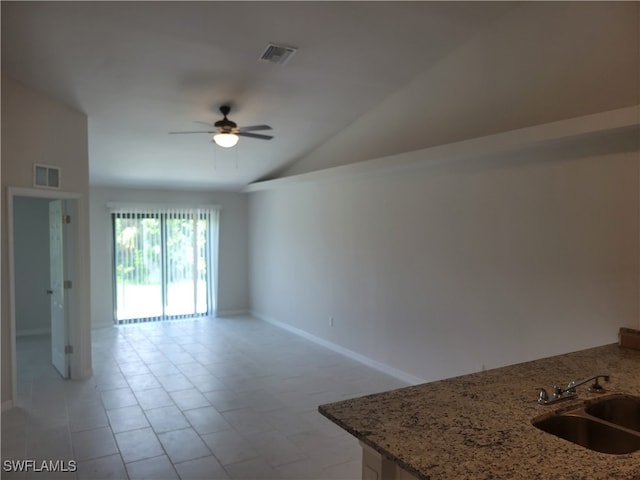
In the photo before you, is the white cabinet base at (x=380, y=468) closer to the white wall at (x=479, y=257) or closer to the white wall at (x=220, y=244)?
the white wall at (x=479, y=257)

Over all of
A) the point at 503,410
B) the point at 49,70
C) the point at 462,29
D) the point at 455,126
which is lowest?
the point at 503,410

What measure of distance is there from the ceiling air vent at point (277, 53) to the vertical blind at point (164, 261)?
4.91 meters

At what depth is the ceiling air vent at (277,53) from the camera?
3936 mm

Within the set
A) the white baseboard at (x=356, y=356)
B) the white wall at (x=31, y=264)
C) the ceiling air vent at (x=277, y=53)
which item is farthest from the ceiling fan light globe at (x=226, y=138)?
the white wall at (x=31, y=264)

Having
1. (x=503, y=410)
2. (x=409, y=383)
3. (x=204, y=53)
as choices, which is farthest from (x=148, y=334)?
(x=503, y=410)

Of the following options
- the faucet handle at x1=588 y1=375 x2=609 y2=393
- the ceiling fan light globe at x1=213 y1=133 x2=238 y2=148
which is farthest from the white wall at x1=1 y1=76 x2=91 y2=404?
the faucet handle at x1=588 y1=375 x2=609 y2=393

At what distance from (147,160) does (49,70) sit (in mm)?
2589

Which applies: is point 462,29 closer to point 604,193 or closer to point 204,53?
point 604,193

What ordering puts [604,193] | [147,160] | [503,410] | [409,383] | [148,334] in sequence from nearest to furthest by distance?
[503,410] → [604,193] → [409,383] → [147,160] → [148,334]

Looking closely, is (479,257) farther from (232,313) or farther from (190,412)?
(232,313)

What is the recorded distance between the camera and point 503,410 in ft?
6.15

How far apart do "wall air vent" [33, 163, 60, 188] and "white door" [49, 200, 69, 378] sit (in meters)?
0.47

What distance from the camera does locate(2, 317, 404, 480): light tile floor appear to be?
3229mm

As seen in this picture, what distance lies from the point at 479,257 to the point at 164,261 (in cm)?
602
